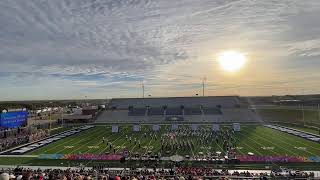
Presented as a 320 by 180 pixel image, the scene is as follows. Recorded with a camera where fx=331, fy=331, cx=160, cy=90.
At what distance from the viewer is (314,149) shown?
3481 cm

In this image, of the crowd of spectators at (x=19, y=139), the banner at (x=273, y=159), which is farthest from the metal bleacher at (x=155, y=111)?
the banner at (x=273, y=159)

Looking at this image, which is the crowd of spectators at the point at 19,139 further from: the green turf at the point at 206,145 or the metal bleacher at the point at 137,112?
the metal bleacher at the point at 137,112

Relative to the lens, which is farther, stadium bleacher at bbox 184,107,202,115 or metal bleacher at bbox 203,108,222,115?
stadium bleacher at bbox 184,107,202,115

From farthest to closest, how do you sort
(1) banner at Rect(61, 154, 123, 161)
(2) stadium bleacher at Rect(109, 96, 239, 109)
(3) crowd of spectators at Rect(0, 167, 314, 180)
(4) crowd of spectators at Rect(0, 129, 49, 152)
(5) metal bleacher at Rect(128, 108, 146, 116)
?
(2) stadium bleacher at Rect(109, 96, 239, 109)
(5) metal bleacher at Rect(128, 108, 146, 116)
(4) crowd of spectators at Rect(0, 129, 49, 152)
(1) banner at Rect(61, 154, 123, 161)
(3) crowd of spectators at Rect(0, 167, 314, 180)

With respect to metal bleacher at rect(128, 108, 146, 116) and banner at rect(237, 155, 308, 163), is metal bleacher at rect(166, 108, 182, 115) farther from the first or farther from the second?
banner at rect(237, 155, 308, 163)

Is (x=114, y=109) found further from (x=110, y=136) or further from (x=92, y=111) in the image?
(x=110, y=136)

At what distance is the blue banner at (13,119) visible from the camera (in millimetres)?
44341

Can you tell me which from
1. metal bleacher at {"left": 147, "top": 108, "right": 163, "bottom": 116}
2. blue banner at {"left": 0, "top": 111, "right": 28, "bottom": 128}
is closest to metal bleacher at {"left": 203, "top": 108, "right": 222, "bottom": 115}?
metal bleacher at {"left": 147, "top": 108, "right": 163, "bottom": 116}

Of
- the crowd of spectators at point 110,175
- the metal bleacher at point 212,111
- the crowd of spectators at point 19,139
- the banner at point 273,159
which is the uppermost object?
the metal bleacher at point 212,111

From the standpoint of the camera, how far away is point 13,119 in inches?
1841

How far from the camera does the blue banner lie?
4434 cm

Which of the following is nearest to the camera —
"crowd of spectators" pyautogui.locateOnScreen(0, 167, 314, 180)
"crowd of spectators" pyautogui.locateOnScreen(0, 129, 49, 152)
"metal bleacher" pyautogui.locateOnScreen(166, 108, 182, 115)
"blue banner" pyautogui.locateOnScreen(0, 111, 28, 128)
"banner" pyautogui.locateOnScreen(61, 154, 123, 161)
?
"crowd of spectators" pyautogui.locateOnScreen(0, 167, 314, 180)

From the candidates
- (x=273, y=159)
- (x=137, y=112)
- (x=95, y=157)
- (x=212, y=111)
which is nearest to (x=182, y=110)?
(x=212, y=111)

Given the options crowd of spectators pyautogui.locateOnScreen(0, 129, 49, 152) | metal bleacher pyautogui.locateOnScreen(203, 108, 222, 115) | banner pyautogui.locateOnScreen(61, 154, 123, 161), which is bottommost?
banner pyautogui.locateOnScreen(61, 154, 123, 161)
